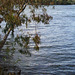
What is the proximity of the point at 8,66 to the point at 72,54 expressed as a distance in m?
6.65

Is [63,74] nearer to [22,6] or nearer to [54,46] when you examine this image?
[22,6]

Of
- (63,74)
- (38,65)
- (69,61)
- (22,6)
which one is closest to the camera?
(22,6)

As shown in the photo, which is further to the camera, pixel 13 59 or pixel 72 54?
pixel 72 54

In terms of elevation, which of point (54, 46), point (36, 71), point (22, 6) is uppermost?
point (22, 6)

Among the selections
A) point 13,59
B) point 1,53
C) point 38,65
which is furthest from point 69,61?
point 1,53

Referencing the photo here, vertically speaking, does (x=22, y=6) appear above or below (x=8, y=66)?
above

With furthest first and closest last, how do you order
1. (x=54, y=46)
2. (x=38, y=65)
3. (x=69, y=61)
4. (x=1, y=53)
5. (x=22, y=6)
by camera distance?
(x=54, y=46), (x=1, y=53), (x=69, y=61), (x=38, y=65), (x=22, y=6)

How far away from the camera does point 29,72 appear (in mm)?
15289

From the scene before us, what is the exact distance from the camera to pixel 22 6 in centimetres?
1385

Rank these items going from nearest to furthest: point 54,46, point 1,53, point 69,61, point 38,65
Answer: point 38,65, point 69,61, point 1,53, point 54,46

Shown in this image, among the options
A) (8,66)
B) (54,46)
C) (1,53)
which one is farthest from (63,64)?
(54,46)

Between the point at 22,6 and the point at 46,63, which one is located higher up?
the point at 22,6

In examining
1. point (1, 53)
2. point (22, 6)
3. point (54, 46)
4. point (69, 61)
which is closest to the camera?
point (22, 6)

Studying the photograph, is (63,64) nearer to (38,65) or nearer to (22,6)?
(38,65)
